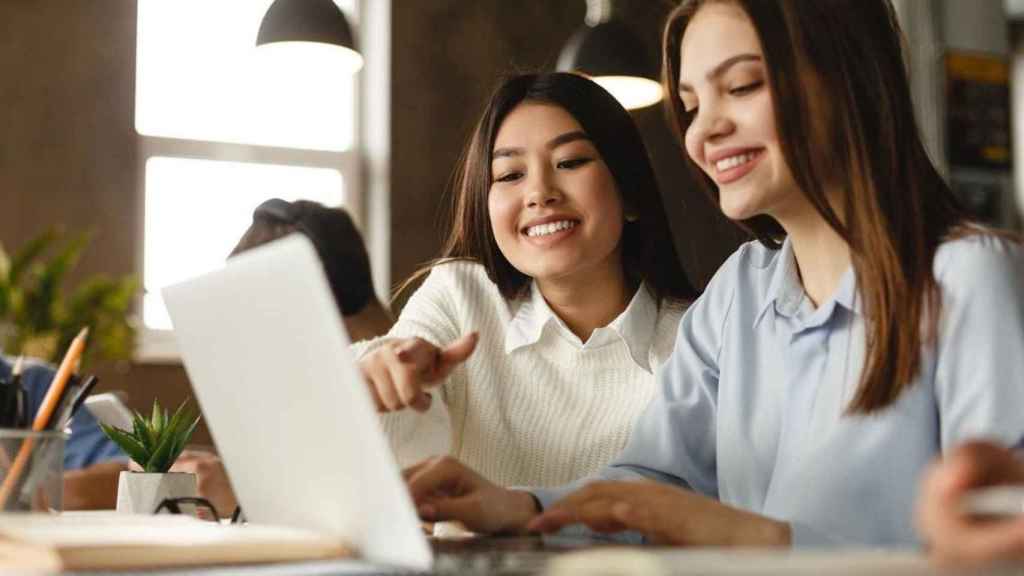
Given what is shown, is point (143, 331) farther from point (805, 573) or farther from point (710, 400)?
point (805, 573)

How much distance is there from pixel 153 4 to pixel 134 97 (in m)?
0.44

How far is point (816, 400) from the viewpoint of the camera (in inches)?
45.2

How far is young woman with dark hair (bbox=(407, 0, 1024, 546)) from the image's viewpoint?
0.96 meters

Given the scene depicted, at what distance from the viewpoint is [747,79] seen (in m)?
1.16

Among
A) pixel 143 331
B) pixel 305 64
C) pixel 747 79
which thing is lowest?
pixel 143 331

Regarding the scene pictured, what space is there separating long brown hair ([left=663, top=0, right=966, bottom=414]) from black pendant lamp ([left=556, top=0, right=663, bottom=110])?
2.31 m

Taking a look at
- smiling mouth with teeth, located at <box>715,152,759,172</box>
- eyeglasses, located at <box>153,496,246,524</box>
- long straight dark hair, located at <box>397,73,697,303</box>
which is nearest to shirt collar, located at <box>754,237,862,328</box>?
smiling mouth with teeth, located at <box>715,152,759,172</box>

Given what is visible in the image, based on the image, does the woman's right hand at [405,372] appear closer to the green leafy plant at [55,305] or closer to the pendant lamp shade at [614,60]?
the pendant lamp shade at [614,60]

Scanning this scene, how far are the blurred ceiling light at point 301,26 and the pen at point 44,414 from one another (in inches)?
84.0

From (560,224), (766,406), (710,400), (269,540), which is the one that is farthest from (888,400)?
(560,224)

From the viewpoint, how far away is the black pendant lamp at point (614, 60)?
3457 mm

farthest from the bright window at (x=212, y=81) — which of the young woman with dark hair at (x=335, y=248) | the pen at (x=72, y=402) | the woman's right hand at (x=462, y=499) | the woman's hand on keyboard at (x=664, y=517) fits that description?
the woman's hand on keyboard at (x=664, y=517)

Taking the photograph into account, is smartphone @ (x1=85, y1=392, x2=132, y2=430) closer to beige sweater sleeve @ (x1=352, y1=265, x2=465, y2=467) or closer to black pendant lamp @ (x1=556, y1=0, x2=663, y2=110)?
beige sweater sleeve @ (x1=352, y1=265, x2=465, y2=467)

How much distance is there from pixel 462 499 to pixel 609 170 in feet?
2.61
